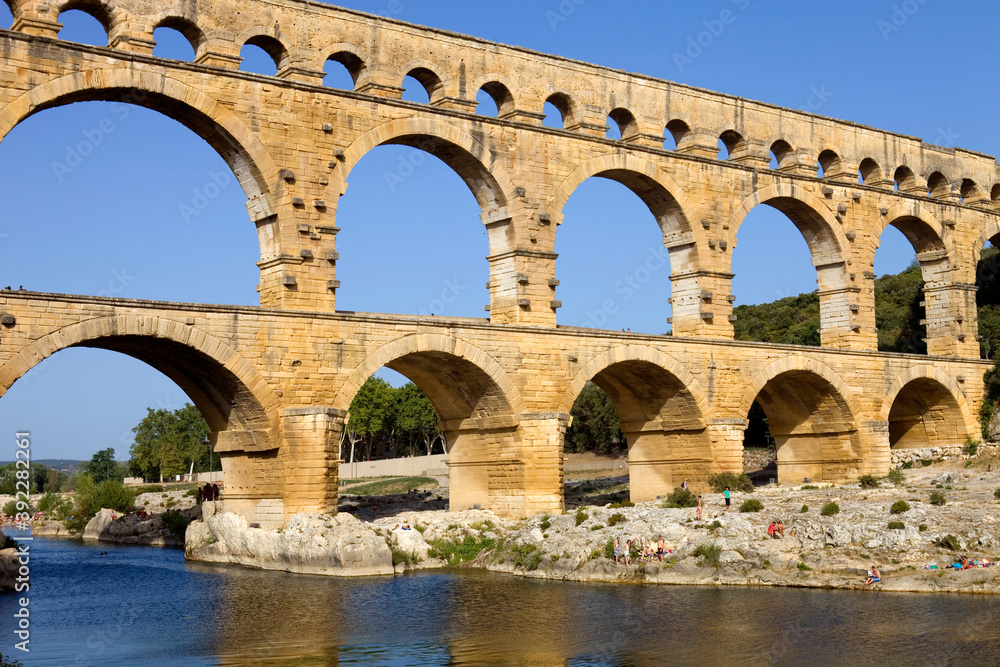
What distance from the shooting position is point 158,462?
76000 millimetres

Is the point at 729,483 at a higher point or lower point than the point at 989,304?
lower

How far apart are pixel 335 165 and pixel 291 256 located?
8.21ft

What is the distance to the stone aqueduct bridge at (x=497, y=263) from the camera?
24.5 meters

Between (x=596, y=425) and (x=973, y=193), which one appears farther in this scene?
(x=596, y=425)

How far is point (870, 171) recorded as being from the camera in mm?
38406

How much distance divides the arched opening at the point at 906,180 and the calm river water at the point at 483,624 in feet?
72.7

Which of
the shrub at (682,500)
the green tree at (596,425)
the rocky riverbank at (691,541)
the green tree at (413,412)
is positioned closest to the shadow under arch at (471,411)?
the rocky riverbank at (691,541)

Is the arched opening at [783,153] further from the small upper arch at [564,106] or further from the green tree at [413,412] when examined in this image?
the green tree at [413,412]

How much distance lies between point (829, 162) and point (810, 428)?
28.0 ft

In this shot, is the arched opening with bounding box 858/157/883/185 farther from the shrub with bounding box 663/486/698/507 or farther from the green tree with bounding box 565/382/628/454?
the green tree with bounding box 565/382/628/454

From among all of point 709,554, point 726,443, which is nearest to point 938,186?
Answer: point 726,443

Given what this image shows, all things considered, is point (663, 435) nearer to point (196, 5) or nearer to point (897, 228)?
point (897, 228)

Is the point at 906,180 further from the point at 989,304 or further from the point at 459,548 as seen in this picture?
the point at 459,548

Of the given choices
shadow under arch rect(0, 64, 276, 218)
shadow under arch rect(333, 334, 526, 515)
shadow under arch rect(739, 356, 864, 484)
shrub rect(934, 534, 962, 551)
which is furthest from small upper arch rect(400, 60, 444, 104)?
shrub rect(934, 534, 962, 551)
